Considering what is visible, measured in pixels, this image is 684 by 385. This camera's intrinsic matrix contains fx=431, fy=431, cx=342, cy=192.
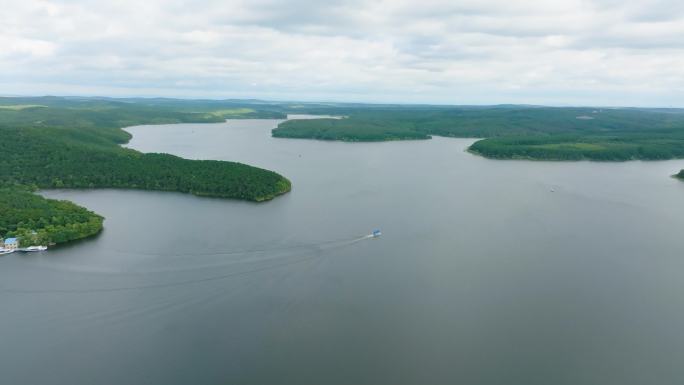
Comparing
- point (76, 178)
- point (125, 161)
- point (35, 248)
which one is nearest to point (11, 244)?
point (35, 248)

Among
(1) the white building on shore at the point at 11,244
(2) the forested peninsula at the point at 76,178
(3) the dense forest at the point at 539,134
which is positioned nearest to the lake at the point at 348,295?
(1) the white building on shore at the point at 11,244

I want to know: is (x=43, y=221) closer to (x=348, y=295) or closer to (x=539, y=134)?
(x=348, y=295)

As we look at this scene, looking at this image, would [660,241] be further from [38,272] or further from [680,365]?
[38,272]

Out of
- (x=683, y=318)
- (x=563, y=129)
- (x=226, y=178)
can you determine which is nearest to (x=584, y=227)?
(x=683, y=318)

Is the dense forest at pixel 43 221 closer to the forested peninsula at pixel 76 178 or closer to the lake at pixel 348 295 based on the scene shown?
the forested peninsula at pixel 76 178

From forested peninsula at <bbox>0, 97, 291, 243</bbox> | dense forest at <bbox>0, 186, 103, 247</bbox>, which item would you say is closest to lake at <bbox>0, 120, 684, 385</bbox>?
dense forest at <bbox>0, 186, 103, 247</bbox>

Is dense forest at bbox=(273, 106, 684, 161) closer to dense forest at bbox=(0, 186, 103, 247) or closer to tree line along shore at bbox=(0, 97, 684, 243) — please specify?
tree line along shore at bbox=(0, 97, 684, 243)
